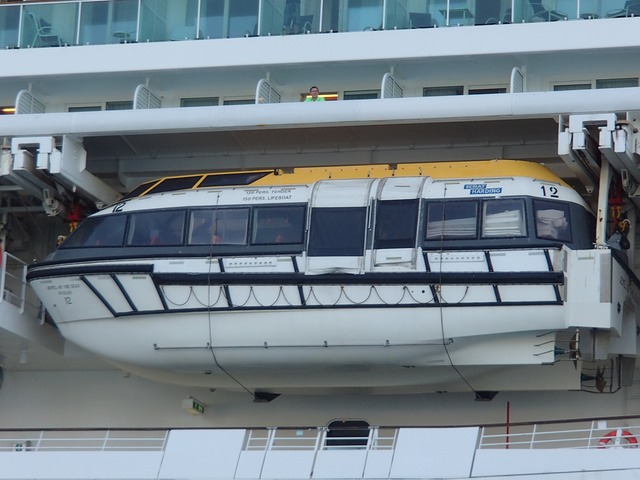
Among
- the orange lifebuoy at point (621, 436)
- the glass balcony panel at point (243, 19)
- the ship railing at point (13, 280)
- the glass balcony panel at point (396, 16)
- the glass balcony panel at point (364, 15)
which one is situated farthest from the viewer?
the ship railing at point (13, 280)

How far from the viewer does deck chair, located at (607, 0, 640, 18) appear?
19234 mm

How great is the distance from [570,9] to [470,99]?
1.67 m

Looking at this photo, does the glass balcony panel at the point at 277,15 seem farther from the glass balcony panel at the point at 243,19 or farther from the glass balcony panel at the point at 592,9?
the glass balcony panel at the point at 592,9

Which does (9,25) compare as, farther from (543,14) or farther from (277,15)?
(543,14)

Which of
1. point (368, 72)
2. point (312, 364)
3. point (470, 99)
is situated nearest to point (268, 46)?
point (368, 72)

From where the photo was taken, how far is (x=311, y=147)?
2086 cm

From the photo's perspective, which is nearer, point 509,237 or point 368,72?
point 509,237

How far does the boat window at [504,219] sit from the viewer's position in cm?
1822

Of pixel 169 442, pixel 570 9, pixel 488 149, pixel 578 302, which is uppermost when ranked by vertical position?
pixel 570 9

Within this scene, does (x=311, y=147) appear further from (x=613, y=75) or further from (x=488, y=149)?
(x=613, y=75)

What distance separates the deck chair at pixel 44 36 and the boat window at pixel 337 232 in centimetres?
450

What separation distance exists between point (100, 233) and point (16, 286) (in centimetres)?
286

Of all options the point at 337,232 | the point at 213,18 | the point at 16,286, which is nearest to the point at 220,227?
the point at 337,232

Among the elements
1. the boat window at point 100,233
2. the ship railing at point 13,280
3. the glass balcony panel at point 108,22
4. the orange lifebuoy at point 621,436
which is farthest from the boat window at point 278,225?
the orange lifebuoy at point 621,436
